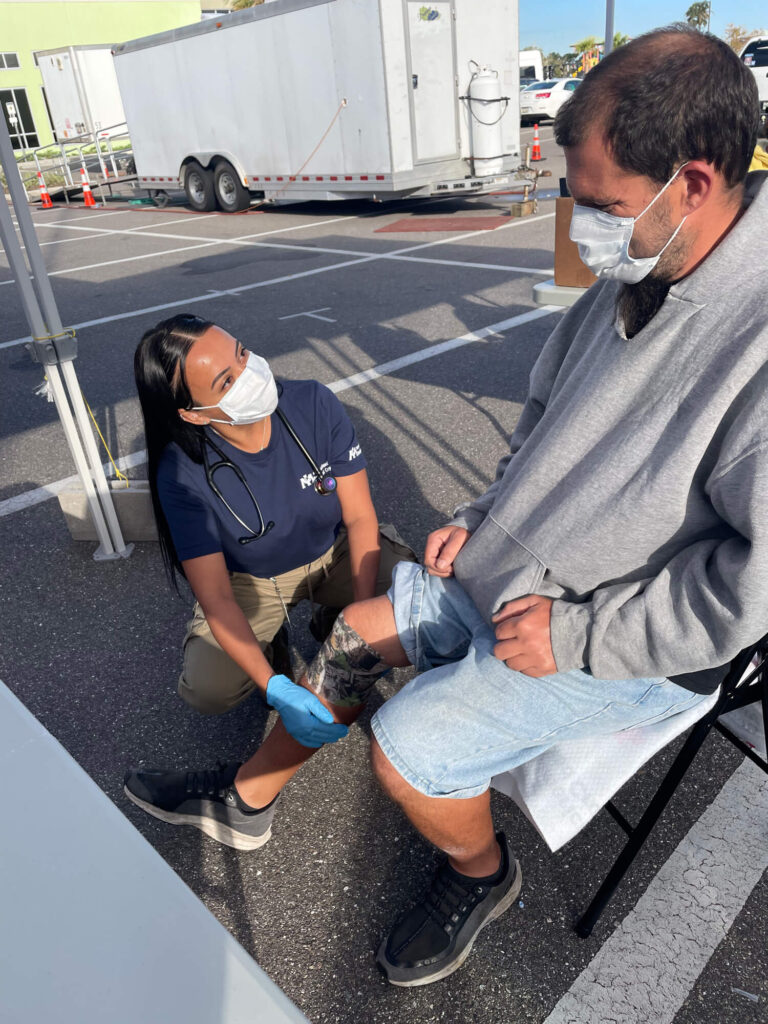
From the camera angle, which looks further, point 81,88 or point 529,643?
point 81,88

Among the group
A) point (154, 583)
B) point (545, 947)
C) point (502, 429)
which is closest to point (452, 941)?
point (545, 947)

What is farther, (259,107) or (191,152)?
(191,152)

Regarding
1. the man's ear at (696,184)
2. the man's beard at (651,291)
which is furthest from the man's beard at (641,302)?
the man's ear at (696,184)

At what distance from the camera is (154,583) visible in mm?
3418

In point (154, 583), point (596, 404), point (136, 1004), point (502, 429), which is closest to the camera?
point (136, 1004)

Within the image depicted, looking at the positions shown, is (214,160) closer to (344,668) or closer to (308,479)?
(308,479)

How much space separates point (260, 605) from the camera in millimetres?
2404

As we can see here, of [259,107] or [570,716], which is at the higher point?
[259,107]

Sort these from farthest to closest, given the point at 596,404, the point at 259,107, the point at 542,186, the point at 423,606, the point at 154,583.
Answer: the point at 542,186 → the point at 259,107 → the point at 154,583 → the point at 423,606 → the point at 596,404

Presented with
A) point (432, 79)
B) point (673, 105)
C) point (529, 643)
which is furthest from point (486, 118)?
Answer: point (529, 643)

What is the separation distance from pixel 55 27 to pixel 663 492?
37.1 m

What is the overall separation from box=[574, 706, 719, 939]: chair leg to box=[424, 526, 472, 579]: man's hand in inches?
25.8

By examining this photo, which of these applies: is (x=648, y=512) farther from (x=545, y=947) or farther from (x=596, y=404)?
(x=545, y=947)

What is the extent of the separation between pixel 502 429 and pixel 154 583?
215 cm
